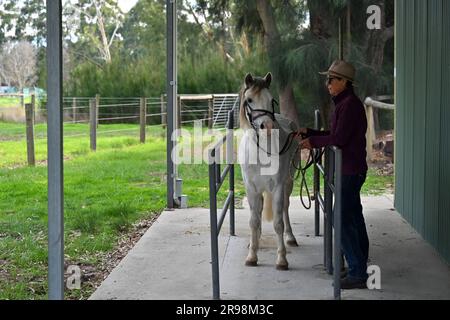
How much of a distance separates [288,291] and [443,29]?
81.4 inches

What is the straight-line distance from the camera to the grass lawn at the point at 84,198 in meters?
4.99

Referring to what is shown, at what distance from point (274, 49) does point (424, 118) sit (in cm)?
423

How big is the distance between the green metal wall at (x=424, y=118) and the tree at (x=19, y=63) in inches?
677

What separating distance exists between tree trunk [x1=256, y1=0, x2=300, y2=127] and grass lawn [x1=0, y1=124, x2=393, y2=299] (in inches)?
47.2

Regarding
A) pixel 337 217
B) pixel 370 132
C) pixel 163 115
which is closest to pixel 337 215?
pixel 337 217

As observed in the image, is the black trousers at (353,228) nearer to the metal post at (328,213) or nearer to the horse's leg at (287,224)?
the metal post at (328,213)

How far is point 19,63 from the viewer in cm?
2183

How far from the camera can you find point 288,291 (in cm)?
404

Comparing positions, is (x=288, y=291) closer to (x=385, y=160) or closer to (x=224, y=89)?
(x=385, y=160)

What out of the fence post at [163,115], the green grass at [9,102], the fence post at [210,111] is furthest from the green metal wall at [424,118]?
the green grass at [9,102]

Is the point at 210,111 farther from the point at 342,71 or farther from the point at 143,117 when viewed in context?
the point at 342,71

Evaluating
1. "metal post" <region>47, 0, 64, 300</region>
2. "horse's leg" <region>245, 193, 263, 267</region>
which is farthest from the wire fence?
"metal post" <region>47, 0, 64, 300</region>
